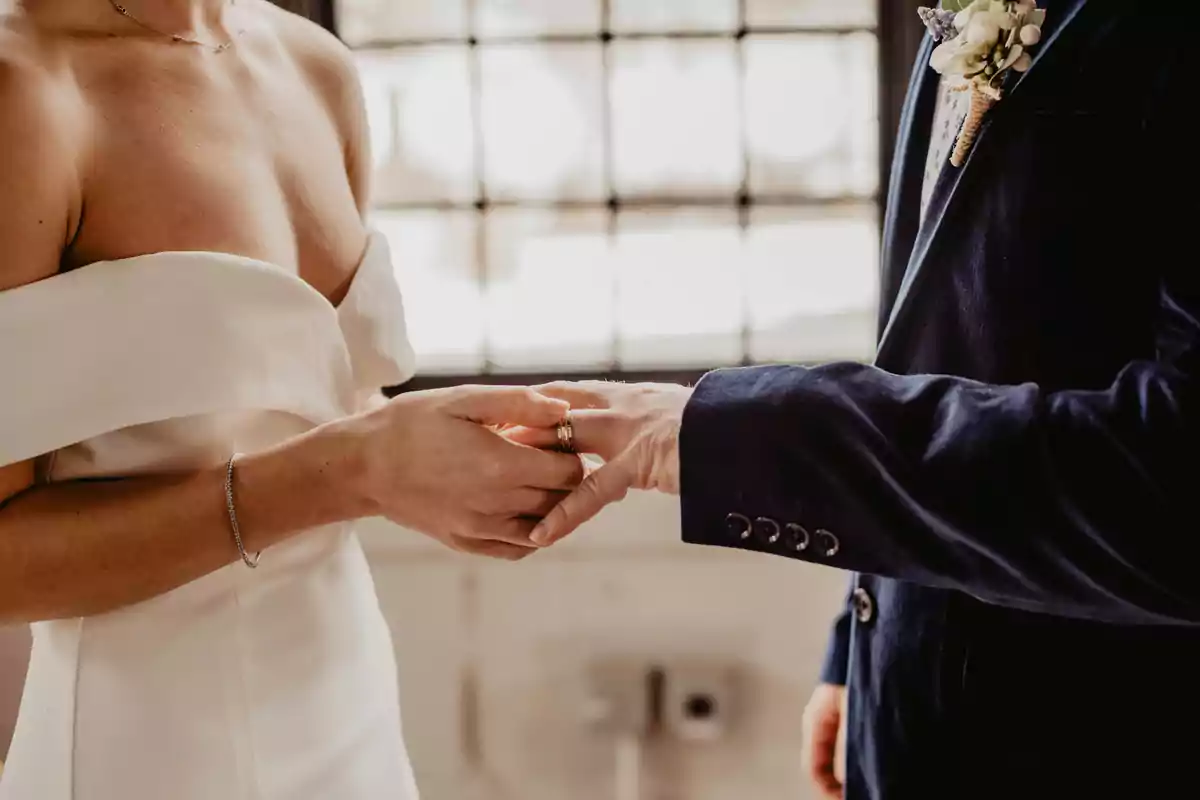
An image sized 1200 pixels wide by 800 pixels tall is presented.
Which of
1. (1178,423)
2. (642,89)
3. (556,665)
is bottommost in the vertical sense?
(556,665)

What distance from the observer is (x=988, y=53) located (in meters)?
0.79

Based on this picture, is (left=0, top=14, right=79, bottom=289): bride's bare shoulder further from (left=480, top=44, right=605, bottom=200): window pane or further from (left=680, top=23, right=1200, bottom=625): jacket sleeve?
(left=480, top=44, right=605, bottom=200): window pane

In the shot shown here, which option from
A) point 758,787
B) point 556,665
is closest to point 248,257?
point 556,665

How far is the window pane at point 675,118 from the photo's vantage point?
1.89 m

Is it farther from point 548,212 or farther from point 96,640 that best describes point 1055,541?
point 548,212

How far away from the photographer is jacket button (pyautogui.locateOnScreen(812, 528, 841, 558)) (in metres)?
0.77

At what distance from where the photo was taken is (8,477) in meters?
0.88

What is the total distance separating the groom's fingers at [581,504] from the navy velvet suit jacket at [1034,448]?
11 cm

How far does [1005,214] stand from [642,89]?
1201 millimetres

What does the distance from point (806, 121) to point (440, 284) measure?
693 millimetres

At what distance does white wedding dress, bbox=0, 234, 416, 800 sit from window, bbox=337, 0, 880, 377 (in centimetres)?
93

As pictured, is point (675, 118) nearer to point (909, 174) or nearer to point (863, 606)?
point (909, 174)

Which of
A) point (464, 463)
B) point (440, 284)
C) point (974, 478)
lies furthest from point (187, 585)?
point (440, 284)

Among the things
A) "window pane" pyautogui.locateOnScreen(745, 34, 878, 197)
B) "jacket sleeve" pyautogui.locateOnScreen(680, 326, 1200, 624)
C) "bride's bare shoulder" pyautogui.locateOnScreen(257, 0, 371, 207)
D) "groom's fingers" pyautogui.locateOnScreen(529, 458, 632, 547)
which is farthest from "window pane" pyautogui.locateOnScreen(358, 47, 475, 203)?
"jacket sleeve" pyautogui.locateOnScreen(680, 326, 1200, 624)
